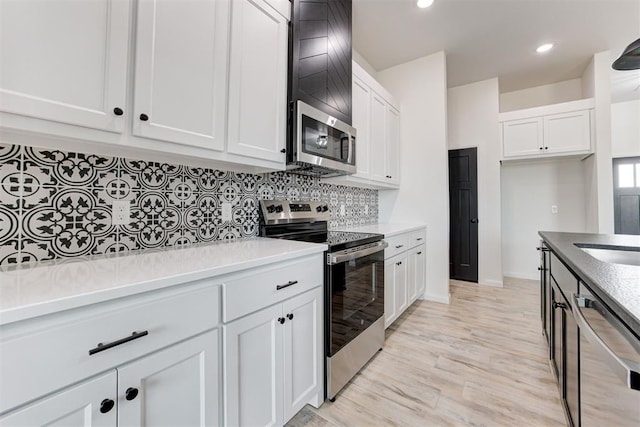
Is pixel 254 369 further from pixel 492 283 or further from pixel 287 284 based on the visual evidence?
pixel 492 283

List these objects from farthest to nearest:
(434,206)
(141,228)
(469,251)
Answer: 1. (469,251)
2. (434,206)
3. (141,228)

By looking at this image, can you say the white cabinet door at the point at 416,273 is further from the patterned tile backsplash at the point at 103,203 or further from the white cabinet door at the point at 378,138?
the patterned tile backsplash at the point at 103,203

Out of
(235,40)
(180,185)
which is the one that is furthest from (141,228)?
(235,40)

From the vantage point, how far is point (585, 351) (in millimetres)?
1017

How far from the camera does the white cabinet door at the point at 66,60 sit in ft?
2.61

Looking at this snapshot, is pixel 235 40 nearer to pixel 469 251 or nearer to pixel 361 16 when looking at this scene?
pixel 361 16

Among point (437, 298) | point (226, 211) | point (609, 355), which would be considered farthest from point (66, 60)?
point (437, 298)

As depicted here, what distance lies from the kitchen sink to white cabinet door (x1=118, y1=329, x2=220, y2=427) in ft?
6.77

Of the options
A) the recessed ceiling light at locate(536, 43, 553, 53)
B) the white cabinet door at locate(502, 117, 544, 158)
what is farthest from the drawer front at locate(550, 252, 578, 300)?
the recessed ceiling light at locate(536, 43, 553, 53)

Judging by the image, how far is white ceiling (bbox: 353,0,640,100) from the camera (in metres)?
2.52

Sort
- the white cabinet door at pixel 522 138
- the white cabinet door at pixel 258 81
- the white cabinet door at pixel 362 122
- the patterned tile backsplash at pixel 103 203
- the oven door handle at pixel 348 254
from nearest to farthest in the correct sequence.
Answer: the patterned tile backsplash at pixel 103 203 < the white cabinet door at pixel 258 81 < the oven door handle at pixel 348 254 < the white cabinet door at pixel 362 122 < the white cabinet door at pixel 522 138

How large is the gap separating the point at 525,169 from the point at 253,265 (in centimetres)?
482

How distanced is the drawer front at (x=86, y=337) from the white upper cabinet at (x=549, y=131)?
4507 mm

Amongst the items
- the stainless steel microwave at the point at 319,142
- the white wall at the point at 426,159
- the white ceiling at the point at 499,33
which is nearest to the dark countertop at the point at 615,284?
the stainless steel microwave at the point at 319,142
